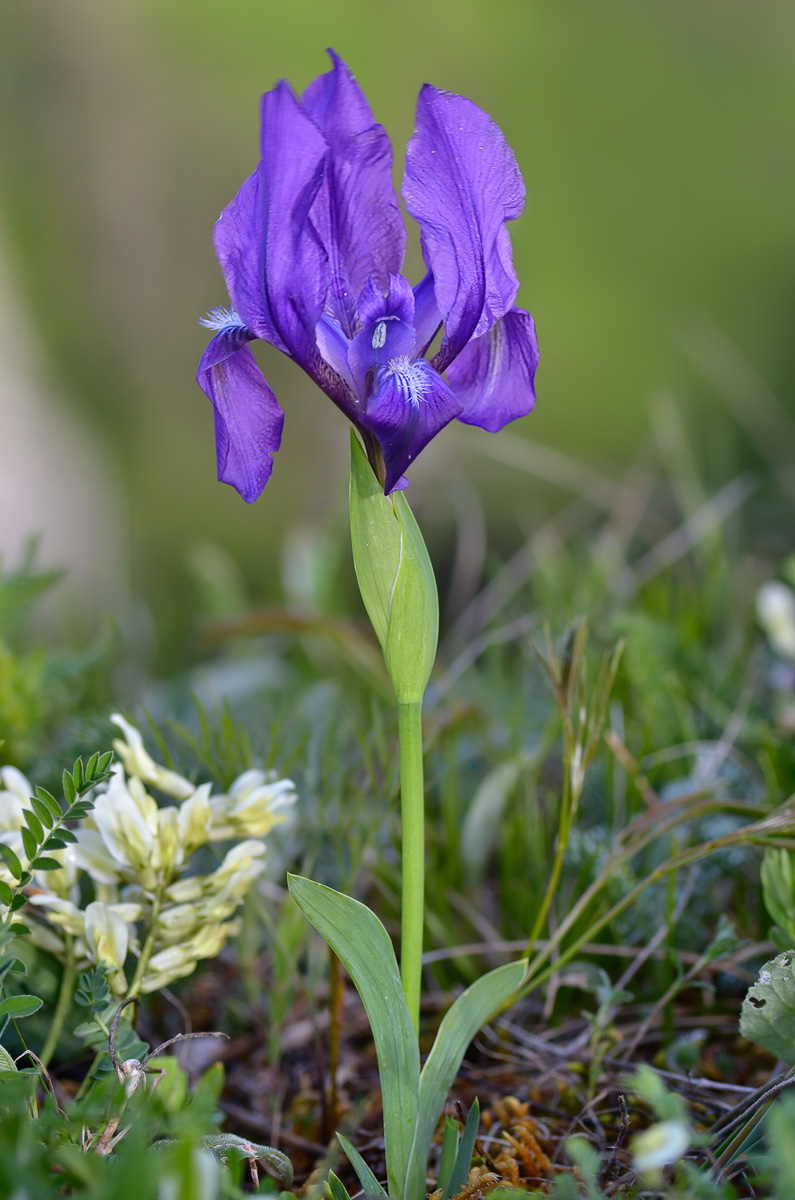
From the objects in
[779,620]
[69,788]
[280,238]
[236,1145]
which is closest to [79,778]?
[69,788]

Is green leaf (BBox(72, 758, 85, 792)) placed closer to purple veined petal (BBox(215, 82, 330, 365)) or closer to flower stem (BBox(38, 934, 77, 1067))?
flower stem (BBox(38, 934, 77, 1067))

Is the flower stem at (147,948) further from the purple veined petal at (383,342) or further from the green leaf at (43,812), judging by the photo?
the purple veined petal at (383,342)

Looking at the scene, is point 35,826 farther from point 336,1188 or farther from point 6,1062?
point 336,1188

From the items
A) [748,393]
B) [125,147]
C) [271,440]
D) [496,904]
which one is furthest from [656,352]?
[271,440]

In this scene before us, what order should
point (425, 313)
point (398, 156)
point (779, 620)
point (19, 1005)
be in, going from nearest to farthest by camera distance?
point (19, 1005)
point (425, 313)
point (779, 620)
point (398, 156)

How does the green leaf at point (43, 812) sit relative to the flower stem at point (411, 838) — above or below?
above

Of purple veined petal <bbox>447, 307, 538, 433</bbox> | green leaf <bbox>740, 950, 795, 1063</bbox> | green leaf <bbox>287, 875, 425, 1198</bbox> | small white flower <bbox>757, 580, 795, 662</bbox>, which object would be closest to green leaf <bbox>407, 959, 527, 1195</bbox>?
green leaf <bbox>287, 875, 425, 1198</bbox>

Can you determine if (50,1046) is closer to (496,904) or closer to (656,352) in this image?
(496,904)

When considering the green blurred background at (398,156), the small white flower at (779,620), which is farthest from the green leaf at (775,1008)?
the green blurred background at (398,156)
